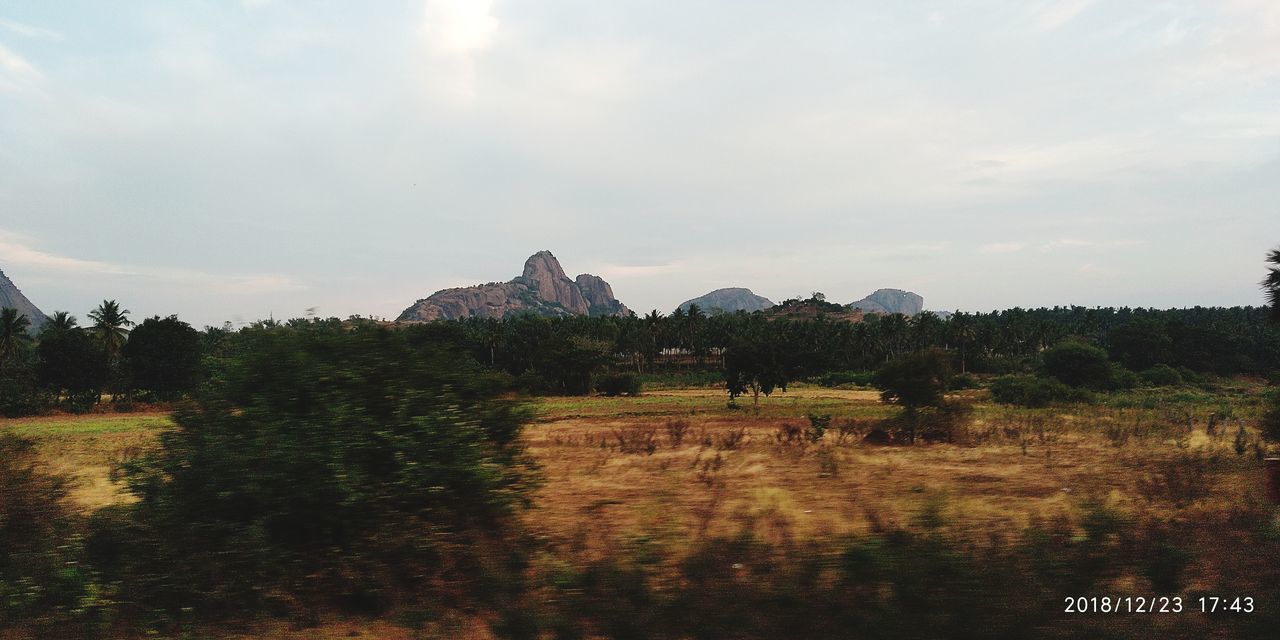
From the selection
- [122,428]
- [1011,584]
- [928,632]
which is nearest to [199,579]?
[928,632]

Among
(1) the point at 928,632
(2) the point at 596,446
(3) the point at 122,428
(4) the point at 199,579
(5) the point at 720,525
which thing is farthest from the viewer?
(3) the point at 122,428

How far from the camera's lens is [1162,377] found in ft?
253

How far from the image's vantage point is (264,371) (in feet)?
23.8

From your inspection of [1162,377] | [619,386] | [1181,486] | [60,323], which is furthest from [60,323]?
[1162,377]

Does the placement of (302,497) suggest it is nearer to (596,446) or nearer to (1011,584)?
(1011,584)

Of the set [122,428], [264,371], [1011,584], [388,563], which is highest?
[264,371]

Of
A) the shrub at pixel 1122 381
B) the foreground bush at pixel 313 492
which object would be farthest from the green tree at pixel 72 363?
the shrub at pixel 1122 381

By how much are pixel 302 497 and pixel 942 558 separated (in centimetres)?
558

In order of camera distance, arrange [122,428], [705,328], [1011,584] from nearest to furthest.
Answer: [1011,584] < [122,428] < [705,328]

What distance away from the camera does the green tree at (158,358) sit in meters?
61.4

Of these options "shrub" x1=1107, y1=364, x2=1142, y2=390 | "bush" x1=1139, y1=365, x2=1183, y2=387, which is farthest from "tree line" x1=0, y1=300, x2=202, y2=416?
"bush" x1=1139, y1=365, x2=1183, y2=387

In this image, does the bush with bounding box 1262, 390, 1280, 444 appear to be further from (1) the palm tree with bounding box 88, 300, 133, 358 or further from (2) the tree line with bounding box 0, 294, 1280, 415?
(1) the palm tree with bounding box 88, 300, 133, 358

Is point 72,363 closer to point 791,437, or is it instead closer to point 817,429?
point 791,437

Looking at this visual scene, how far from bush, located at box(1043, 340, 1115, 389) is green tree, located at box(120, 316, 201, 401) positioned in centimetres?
7862
